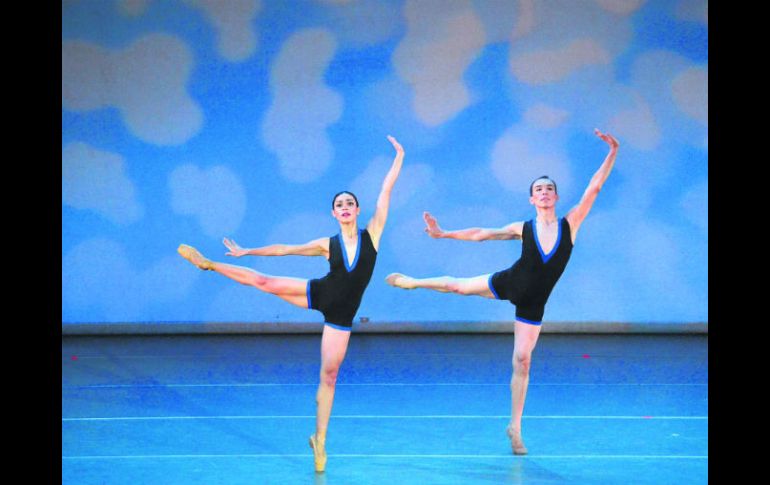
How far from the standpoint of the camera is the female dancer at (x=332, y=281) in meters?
5.25

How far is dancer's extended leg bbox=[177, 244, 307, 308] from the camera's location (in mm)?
5246

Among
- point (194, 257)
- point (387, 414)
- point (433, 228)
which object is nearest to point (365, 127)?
point (387, 414)

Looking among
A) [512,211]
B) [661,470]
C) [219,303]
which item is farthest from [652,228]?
[661,470]

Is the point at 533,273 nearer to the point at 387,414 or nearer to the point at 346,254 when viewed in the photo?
the point at 346,254

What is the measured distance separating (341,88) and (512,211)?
8.17ft

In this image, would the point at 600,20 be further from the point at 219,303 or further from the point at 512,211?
the point at 219,303

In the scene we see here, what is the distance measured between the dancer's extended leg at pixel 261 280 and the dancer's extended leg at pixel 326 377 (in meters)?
0.26

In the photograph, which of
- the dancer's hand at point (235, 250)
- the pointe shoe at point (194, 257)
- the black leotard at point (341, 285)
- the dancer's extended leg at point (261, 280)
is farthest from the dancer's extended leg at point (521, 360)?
the pointe shoe at point (194, 257)

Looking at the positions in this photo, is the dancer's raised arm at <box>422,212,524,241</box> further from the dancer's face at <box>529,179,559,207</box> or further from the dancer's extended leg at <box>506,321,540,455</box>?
the dancer's extended leg at <box>506,321,540,455</box>

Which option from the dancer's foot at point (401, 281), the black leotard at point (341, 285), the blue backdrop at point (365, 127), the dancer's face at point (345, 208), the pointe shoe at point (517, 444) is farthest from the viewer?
the blue backdrop at point (365, 127)

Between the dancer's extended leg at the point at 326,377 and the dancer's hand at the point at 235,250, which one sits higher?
the dancer's hand at the point at 235,250

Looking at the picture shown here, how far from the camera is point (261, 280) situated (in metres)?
5.31

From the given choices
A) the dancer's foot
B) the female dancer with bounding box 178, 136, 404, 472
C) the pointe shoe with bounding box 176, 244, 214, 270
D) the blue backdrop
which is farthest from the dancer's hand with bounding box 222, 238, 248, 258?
the blue backdrop

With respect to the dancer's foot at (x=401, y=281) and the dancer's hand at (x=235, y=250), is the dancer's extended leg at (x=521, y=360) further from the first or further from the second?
the dancer's hand at (x=235, y=250)
